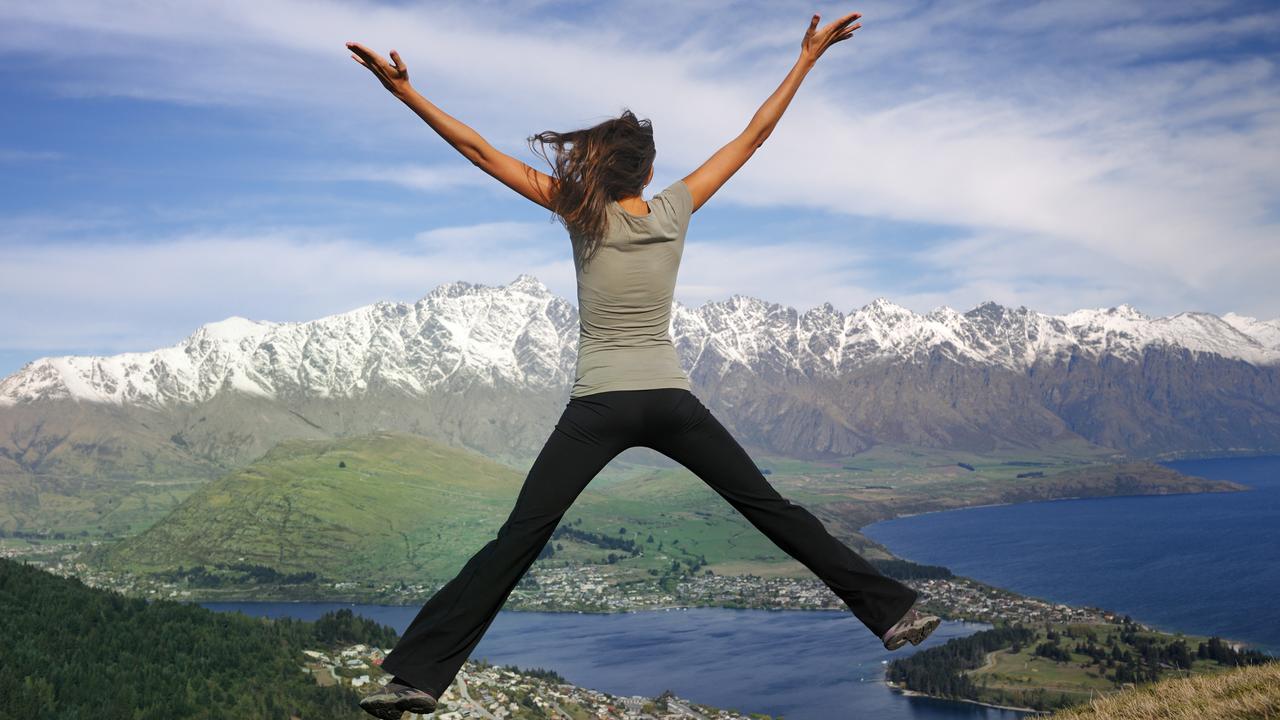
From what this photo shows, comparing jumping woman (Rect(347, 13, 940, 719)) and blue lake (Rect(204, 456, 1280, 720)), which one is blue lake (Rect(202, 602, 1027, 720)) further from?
jumping woman (Rect(347, 13, 940, 719))

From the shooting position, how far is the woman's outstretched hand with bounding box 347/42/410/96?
4.47 metres

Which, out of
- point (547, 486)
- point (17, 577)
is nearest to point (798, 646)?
point (17, 577)

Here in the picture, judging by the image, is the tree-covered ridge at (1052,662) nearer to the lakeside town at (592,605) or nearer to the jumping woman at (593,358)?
the lakeside town at (592,605)

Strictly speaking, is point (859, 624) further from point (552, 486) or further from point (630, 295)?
point (630, 295)

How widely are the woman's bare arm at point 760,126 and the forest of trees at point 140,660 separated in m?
55.3

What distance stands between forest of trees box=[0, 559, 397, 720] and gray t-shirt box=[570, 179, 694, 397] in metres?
54.9

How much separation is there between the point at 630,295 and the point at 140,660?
255ft

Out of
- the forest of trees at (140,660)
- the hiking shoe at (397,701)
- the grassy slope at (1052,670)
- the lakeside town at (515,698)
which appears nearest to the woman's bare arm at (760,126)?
the hiking shoe at (397,701)

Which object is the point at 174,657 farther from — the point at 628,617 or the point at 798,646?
the point at 628,617

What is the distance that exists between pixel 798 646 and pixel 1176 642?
132 ft

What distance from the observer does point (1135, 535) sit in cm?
18775

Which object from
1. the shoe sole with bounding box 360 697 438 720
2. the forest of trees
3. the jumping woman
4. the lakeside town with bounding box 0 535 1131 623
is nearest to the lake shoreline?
the lakeside town with bounding box 0 535 1131 623

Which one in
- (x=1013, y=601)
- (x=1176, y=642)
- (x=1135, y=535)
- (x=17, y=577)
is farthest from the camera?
(x=1135, y=535)

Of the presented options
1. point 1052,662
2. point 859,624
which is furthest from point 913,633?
point 859,624
